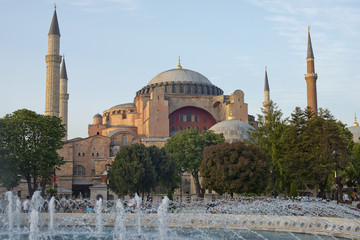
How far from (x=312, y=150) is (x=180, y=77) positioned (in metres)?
33.3

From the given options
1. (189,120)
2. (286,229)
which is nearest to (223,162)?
(286,229)

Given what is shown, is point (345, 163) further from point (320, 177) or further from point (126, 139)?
point (126, 139)

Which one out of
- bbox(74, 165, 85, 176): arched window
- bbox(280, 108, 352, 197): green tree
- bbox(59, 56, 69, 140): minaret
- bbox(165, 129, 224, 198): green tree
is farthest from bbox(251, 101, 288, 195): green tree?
bbox(59, 56, 69, 140): minaret

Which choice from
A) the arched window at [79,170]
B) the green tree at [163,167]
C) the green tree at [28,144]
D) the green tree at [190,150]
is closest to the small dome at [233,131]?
the green tree at [190,150]

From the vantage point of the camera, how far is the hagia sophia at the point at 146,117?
38219mm

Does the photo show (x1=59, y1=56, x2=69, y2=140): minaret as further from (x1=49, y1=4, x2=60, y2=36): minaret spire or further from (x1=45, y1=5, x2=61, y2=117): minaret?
(x1=49, y1=4, x2=60, y2=36): minaret spire

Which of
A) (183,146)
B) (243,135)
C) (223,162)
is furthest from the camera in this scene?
Result: (243,135)

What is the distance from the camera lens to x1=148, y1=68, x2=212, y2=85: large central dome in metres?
55.9

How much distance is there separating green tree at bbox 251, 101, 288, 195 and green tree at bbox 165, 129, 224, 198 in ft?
27.8

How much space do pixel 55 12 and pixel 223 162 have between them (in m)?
21.2

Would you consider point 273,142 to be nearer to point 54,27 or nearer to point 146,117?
point 54,27

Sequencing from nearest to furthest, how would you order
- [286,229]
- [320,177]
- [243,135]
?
[286,229], [320,177], [243,135]

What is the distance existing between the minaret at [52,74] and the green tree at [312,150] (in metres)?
19.9

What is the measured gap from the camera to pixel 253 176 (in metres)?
25.0
